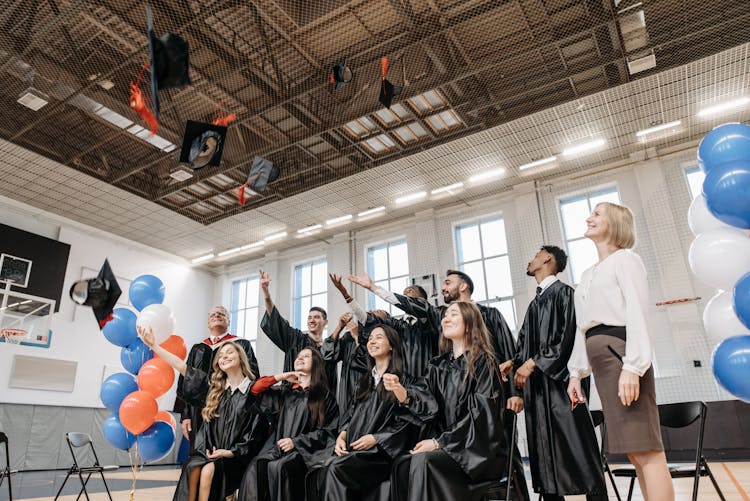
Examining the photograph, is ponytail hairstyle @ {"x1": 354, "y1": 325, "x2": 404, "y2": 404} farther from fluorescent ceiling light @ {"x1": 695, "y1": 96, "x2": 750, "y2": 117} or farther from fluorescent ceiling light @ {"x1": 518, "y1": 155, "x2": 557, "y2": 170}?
fluorescent ceiling light @ {"x1": 695, "y1": 96, "x2": 750, "y2": 117}


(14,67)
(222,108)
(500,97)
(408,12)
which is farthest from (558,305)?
(14,67)

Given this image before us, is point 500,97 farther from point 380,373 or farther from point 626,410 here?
point 626,410

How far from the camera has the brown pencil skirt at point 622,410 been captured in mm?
1845

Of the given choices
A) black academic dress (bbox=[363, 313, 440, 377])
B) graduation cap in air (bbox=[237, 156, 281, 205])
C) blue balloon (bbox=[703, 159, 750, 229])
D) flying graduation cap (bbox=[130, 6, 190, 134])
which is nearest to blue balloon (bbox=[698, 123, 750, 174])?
blue balloon (bbox=[703, 159, 750, 229])

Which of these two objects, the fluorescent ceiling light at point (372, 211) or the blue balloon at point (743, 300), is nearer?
the blue balloon at point (743, 300)

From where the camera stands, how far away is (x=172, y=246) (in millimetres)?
12375

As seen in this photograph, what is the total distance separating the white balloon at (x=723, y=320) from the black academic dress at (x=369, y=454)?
156 centimetres

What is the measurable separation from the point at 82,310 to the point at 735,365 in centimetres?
1200

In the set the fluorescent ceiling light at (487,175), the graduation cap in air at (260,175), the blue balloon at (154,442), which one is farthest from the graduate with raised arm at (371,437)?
the fluorescent ceiling light at (487,175)

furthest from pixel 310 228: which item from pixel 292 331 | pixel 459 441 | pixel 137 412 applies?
pixel 459 441

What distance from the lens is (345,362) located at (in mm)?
3752

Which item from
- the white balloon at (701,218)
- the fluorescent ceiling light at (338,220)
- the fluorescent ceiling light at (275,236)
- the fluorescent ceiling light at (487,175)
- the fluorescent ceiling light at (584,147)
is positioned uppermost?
the fluorescent ceiling light at (584,147)

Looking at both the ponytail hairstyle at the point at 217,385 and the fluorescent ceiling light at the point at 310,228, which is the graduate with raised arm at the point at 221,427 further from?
the fluorescent ceiling light at the point at 310,228

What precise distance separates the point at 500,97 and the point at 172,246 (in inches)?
354
